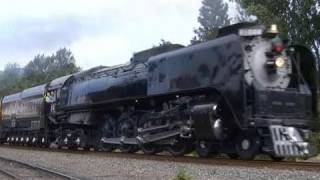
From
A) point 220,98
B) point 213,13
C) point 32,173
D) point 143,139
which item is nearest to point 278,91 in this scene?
point 220,98

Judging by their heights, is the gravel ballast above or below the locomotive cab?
below

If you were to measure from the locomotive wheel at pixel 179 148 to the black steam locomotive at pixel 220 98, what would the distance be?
3 cm

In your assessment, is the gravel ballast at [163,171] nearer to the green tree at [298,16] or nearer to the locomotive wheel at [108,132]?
the locomotive wheel at [108,132]

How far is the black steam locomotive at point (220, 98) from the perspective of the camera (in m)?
13.6

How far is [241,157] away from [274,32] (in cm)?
335

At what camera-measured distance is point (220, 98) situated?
14.5 meters

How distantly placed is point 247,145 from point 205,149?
76.9 inches

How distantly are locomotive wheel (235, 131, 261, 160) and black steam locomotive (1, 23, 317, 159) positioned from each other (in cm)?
2

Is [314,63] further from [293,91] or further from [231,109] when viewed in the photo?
[231,109]

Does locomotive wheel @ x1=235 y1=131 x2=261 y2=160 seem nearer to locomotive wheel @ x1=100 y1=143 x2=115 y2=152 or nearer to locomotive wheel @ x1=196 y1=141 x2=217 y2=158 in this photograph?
locomotive wheel @ x1=196 y1=141 x2=217 y2=158

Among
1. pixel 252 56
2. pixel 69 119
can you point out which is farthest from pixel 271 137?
pixel 69 119

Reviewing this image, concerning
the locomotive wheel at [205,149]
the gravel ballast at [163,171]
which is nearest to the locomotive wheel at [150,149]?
the gravel ballast at [163,171]

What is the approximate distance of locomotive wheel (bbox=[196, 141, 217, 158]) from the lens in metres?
15.4

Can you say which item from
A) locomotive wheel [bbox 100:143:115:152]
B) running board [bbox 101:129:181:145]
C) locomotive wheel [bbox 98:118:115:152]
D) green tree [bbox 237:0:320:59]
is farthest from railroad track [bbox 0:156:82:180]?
green tree [bbox 237:0:320:59]
